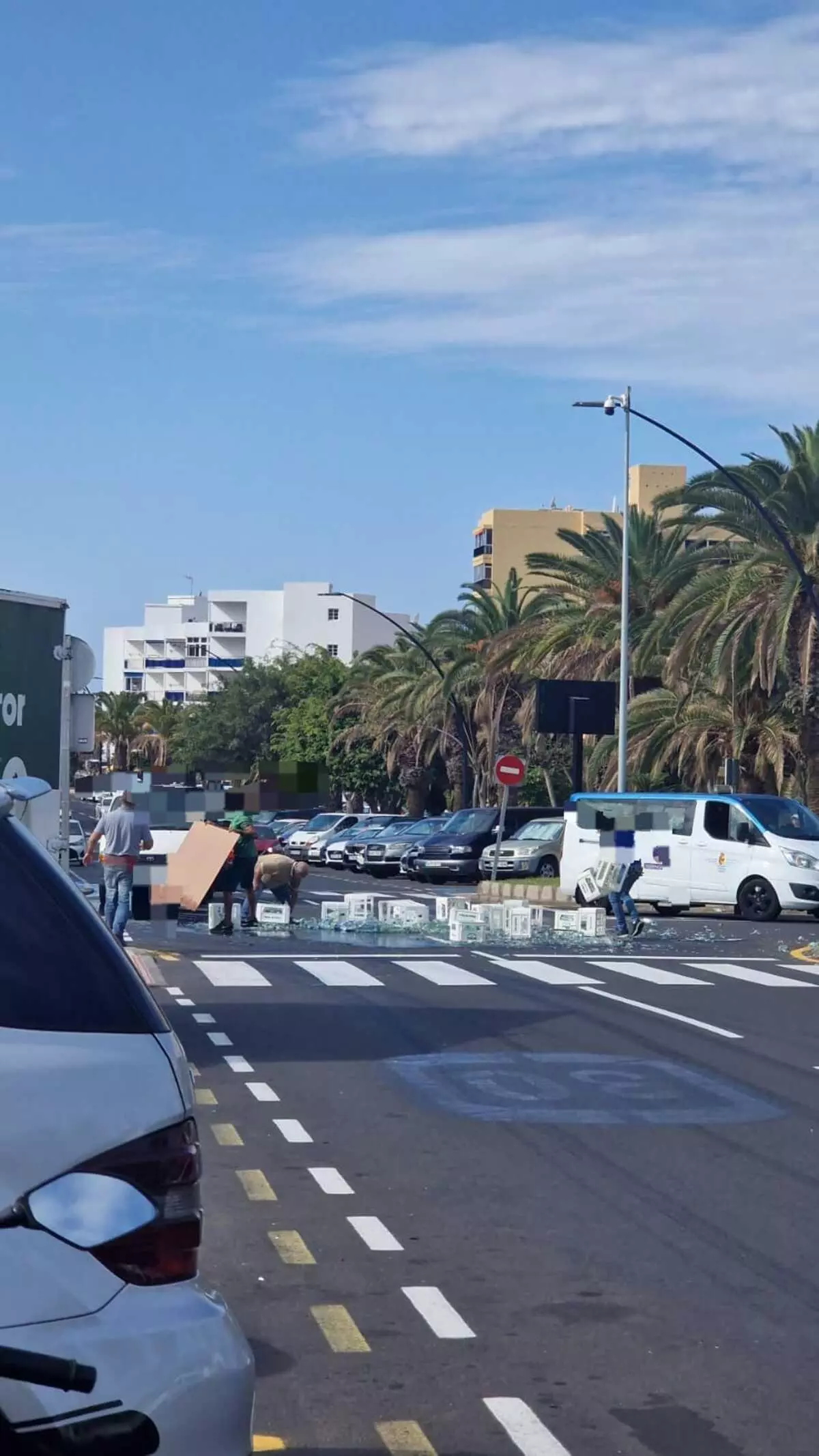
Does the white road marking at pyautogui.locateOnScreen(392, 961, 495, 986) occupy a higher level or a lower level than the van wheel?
lower

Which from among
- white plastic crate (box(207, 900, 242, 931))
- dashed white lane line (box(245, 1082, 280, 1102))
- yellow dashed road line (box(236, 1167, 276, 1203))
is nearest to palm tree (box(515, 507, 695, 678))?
white plastic crate (box(207, 900, 242, 931))

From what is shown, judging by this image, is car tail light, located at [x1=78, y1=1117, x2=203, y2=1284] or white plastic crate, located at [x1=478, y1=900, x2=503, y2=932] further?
white plastic crate, located at [x1=478, y1=900, x2=503, y2=932]

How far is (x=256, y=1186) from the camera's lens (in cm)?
874

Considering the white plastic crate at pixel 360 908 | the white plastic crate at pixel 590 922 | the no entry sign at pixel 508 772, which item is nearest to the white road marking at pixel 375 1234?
the white plastic crate at pixel 590 922

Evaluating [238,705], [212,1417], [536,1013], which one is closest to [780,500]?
[536,1013]

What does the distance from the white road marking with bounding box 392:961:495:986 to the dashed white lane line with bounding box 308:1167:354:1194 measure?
359 inches

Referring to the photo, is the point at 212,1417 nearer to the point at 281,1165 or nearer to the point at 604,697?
the point at 281,1165

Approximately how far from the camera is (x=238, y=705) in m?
109

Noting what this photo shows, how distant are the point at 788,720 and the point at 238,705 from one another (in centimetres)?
7138

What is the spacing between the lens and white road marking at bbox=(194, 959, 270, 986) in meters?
18.1

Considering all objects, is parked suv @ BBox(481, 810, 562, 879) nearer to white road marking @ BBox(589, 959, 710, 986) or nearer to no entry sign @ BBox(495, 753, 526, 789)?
no entry sign @ BBox(495, 753, 526, 789)

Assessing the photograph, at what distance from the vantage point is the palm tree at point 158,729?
142m

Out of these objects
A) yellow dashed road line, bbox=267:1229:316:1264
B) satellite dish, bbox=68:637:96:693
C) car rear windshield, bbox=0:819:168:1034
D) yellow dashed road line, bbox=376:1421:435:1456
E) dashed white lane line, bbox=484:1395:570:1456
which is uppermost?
satellite dish, bbox=68:637:96:693

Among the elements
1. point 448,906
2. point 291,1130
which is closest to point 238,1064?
point 291,1130
